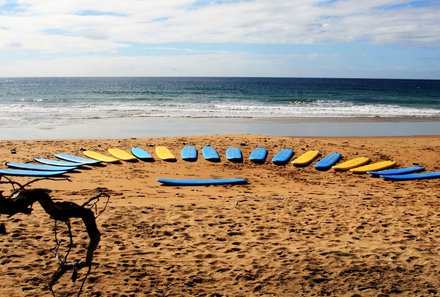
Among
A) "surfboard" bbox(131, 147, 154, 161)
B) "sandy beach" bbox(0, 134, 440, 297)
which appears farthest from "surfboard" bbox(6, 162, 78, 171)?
"surfboard" bbox(131, 147, 154, 161)

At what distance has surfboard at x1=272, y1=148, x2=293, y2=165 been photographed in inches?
484

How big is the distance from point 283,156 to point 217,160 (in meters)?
1.89

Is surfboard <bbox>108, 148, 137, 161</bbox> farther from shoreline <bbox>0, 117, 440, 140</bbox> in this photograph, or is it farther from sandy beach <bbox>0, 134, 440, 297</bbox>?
shoreline <bbox>0, 117, 440, 140</bbox>

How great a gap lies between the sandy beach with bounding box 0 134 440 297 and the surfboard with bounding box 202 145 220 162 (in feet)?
4.59

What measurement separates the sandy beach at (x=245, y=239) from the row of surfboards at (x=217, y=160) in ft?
1.95

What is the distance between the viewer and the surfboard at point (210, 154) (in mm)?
12387

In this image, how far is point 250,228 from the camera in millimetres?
6809

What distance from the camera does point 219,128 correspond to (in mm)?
19906

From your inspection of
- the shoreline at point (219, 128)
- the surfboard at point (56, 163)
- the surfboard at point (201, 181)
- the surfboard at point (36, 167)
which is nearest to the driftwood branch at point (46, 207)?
the surfboard at point (201, 181)

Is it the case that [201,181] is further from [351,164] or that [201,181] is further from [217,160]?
[351,164]

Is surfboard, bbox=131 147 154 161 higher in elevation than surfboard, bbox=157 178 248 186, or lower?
higher

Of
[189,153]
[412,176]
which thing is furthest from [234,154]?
[412,176]

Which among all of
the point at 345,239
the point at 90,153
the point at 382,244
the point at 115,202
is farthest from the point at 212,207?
the point at 90,153

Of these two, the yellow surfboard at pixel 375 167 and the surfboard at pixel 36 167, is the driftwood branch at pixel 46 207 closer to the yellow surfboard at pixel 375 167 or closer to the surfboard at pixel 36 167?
the surfboard at pixel 36 167
